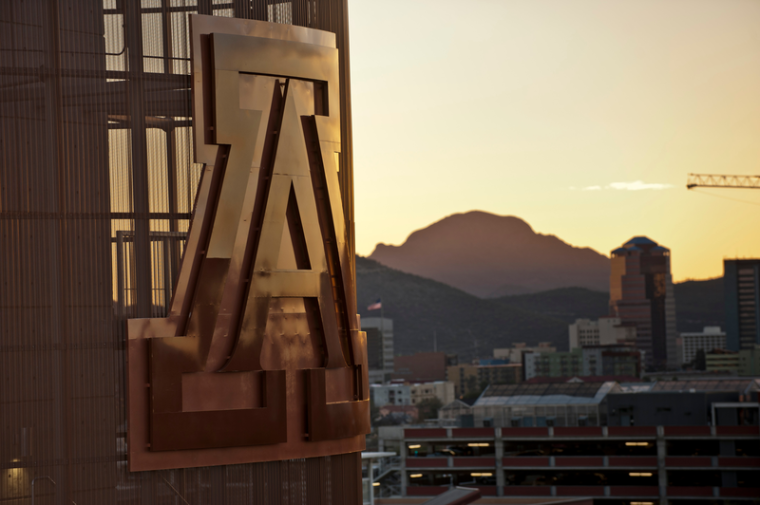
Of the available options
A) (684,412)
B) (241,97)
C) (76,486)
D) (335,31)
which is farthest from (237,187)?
(684,412)

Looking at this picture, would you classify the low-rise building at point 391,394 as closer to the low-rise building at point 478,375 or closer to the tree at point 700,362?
the low-rise building at point 478,375

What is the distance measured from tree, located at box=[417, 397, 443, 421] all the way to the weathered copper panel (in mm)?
139353

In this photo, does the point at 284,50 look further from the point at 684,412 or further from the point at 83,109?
the point at 684,412

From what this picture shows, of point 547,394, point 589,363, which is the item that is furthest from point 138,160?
point 589,363

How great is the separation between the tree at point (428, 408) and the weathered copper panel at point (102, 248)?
139 meters

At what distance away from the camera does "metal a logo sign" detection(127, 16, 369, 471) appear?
9.74 metres

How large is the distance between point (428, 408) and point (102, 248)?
151 metres

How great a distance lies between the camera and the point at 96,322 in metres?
9.75

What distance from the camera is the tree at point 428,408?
150500mm

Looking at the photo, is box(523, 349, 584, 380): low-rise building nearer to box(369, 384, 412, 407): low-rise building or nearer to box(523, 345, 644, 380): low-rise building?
box(523, 345, 644, 380): low-rise building

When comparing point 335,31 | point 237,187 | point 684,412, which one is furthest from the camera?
point 684,412

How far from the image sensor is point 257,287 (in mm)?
10219

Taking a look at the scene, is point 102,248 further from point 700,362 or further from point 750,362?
point 700,362

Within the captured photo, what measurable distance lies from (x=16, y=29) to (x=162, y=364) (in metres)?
4.65
